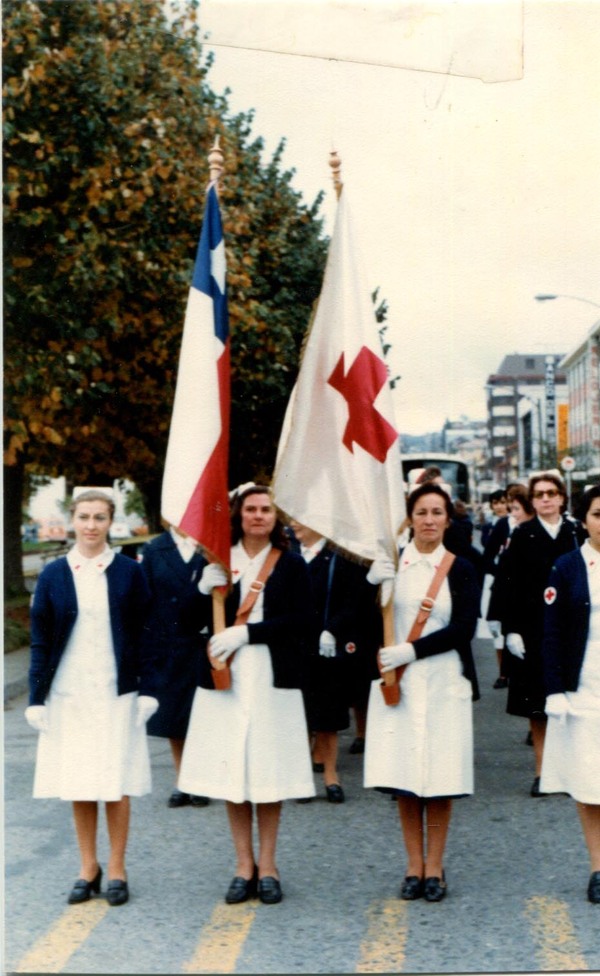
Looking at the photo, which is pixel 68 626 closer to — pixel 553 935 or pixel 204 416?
pixel 204 416

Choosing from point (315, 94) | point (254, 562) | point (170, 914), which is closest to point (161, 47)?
point (315, 94)

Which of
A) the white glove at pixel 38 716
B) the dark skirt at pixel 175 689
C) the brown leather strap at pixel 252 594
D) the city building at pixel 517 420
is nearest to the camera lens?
the white glove at pixel 38 716

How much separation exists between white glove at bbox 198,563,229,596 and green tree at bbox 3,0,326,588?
4253mm

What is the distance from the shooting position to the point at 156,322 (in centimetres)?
1432

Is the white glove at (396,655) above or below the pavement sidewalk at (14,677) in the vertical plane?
above

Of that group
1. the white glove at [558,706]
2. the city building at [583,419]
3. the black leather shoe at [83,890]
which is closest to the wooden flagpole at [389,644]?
the white glove at [558,706]

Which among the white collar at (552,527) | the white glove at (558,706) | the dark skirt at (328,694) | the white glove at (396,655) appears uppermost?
the white collar at (552,527)

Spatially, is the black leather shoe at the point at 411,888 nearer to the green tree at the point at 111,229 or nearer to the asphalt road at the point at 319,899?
the asphalt road at the point at 319,899

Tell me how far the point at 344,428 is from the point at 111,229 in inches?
304

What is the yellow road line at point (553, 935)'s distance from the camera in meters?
4.88

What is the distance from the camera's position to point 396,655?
219 inches

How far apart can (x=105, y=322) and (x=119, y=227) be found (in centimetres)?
107

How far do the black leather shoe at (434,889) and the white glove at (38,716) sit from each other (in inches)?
71.8

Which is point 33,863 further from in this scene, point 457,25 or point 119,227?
point 119,227
